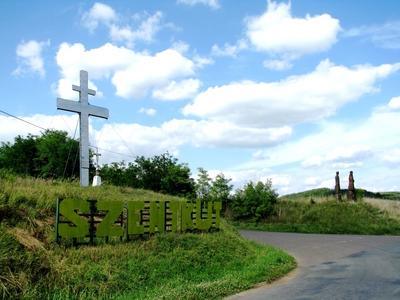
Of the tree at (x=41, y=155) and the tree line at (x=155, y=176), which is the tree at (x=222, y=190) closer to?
the tree line at (x=155, y=176)

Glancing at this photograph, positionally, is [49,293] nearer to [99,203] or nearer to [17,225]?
[17,225]

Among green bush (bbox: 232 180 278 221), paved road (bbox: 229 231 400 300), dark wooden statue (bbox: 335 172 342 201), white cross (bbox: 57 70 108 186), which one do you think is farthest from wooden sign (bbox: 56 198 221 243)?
→ dark wooden statue (bbox: 335 172 342 201)

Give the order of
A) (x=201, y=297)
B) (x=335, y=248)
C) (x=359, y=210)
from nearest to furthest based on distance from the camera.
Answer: (x=201, y=297) < (x=335, y=248) < (x=359, y=210)

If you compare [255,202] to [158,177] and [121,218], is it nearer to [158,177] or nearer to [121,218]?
[158,177]

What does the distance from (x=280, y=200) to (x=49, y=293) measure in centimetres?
3305

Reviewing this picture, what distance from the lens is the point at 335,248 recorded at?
2016cm

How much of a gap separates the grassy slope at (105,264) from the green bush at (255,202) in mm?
21920

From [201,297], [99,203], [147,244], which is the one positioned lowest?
[201,297]

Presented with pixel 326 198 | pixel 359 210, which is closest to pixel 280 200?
pixel 326 198

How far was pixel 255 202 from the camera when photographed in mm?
37250

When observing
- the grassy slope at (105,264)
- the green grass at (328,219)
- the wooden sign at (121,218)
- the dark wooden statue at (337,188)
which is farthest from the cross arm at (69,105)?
the dark wooden statue at (337,188)

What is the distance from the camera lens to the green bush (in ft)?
121

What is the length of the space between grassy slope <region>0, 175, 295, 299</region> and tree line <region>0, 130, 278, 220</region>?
2248 cm

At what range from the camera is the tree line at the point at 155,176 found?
37.6 m
